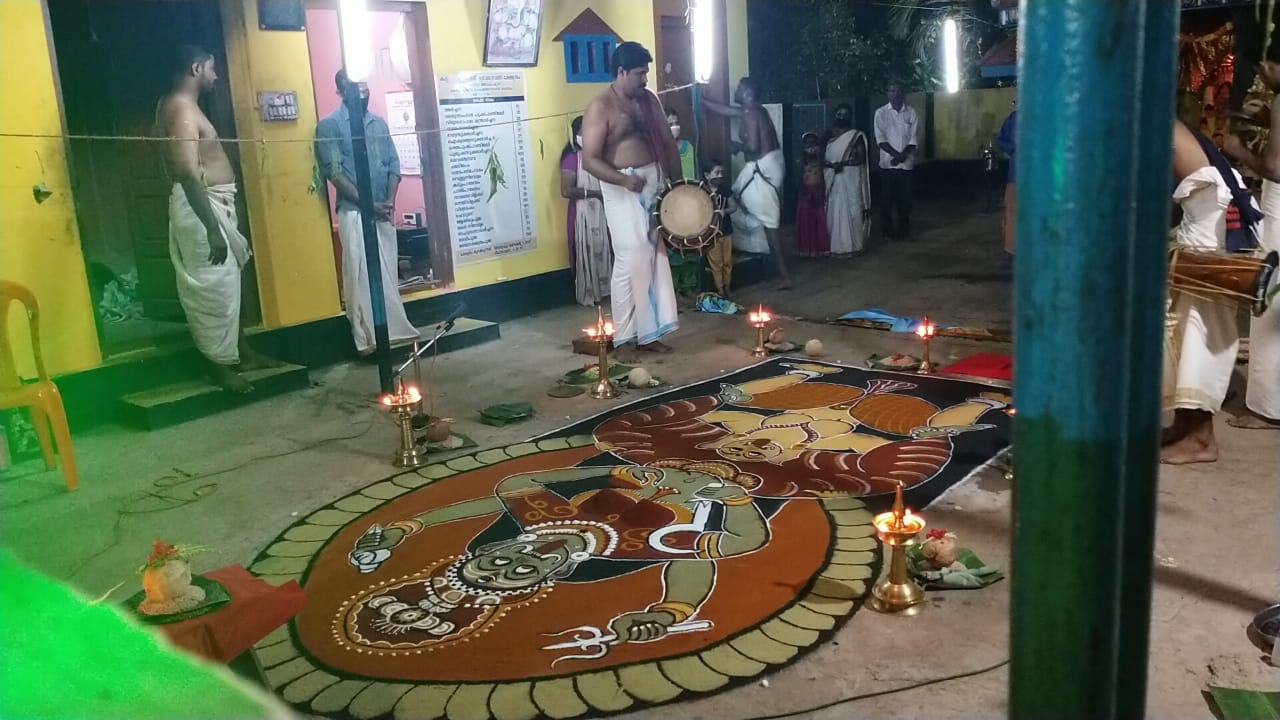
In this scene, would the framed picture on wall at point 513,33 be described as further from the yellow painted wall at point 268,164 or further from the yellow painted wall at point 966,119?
the yellow painted wall at point 966,119

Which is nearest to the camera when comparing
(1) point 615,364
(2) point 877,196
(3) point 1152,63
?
(3) point 1152,63

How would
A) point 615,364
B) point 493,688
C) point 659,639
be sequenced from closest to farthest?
point 493,688, point 659,639, point 615,364

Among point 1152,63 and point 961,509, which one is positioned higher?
point 1152,63

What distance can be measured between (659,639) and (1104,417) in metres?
2.53

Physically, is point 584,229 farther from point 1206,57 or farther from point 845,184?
point 1206,57

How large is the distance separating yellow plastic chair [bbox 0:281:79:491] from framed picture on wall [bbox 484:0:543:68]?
188 inches

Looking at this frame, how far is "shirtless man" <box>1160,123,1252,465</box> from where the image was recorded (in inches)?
181

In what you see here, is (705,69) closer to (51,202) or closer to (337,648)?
(51,202)

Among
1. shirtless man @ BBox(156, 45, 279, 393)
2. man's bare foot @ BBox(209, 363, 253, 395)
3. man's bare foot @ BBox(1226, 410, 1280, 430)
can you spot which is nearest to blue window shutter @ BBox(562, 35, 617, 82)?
shirtless man @ BBox(156, 45, 279, 393)

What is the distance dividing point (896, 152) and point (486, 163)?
5.76 metres

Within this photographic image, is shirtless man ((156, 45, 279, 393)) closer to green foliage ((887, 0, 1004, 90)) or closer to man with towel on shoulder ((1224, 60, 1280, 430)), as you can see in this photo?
man with towel on shoulder ((1224, 60, 1280, 430))

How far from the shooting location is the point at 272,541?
14.7 feet

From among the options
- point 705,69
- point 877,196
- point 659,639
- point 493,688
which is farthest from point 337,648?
point 877,196

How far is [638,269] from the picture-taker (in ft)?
24.4
